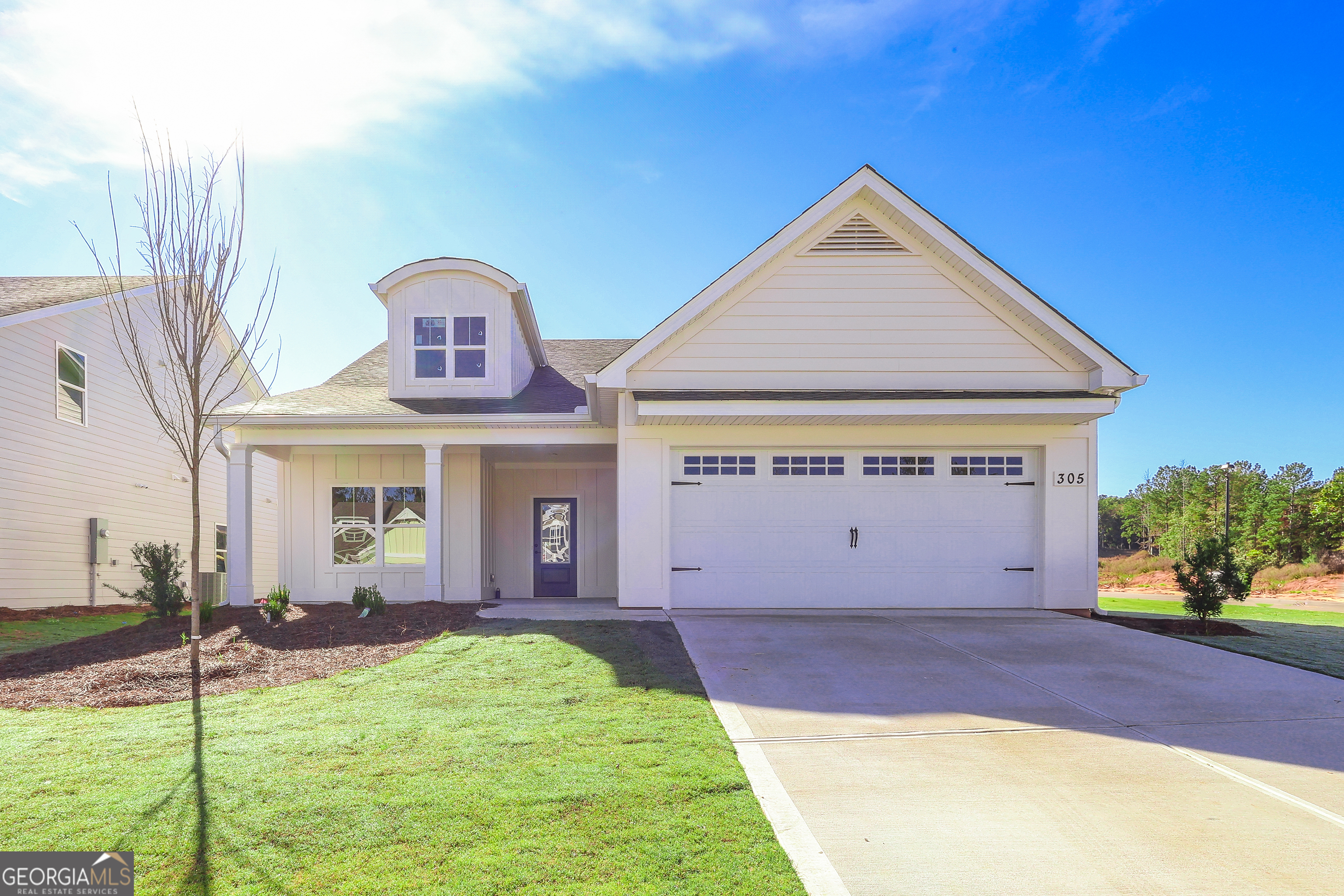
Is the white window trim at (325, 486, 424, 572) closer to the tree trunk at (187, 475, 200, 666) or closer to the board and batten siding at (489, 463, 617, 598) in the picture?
the board and batten siding at (489, 463, 617, 598)

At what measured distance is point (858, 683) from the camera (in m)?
6.34

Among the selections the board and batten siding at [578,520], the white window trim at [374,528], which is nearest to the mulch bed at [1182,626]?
the board and batten siding at [578,520]

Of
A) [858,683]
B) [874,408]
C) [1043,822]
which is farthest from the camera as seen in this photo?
[874,408]

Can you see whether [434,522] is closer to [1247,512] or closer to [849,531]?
[849,531]

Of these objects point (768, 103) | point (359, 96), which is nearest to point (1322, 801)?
point (359, 96)

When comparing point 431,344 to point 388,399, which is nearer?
point 388,399

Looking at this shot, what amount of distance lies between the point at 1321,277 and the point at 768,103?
89.0ft

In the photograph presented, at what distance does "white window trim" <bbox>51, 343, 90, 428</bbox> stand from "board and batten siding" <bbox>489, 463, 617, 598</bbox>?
828 cm

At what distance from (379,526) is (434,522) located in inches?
97.0

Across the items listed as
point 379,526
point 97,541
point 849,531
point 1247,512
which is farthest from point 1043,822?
point 1247,512

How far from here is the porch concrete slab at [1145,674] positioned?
562 cm

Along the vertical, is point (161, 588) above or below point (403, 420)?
below

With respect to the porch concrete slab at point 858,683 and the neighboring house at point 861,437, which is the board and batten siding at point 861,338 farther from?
the porch concrete slab at point 858,683

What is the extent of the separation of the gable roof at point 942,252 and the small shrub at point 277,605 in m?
5.46
